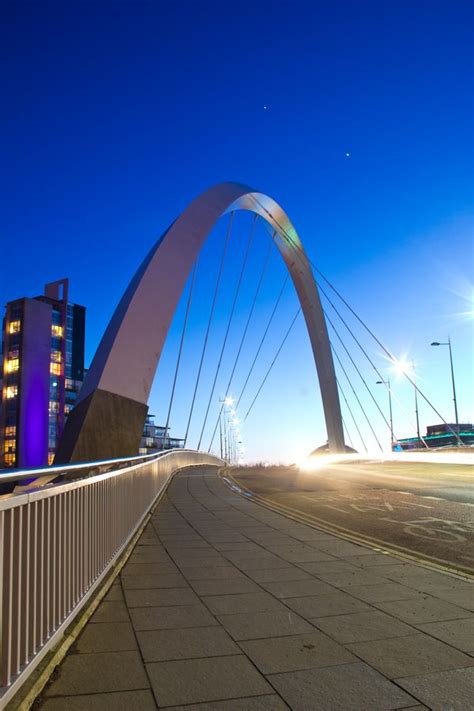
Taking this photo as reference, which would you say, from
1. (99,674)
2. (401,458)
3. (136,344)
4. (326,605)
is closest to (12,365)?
(401,458)

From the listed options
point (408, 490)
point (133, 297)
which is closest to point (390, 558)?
point (408, 490)

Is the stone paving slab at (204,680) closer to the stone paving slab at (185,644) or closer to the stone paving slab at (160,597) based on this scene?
the stone paving slab at (185,644)

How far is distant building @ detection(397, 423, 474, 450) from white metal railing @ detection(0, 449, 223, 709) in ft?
207

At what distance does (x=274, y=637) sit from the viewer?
453 centimetres

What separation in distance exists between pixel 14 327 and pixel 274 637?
85860 millimetres

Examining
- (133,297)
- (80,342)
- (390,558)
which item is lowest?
(390,558)

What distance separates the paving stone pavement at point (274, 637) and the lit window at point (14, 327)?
8137cm

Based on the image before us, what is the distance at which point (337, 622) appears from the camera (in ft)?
16.1

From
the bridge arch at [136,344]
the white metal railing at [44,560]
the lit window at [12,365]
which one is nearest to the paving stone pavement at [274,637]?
the white metal railing at [44,560]

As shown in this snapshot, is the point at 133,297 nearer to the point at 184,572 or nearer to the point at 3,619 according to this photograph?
the point at 184,572

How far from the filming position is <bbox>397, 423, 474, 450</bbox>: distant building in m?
77.5

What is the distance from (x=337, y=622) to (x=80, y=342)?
437 feet

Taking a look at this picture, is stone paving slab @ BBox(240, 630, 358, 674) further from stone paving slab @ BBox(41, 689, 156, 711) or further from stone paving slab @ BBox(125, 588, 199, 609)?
stone paving slab @ BBox(125, 588, 199, 609)

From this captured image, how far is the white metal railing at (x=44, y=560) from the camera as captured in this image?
126 inches
